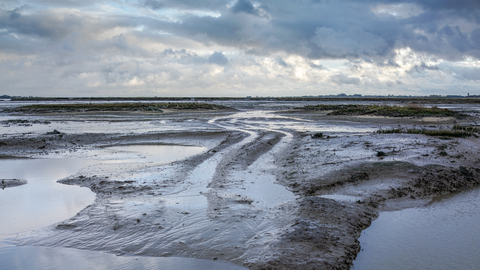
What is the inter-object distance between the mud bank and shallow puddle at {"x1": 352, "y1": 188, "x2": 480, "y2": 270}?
0.32 meters

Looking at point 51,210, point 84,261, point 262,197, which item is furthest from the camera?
point 262,197

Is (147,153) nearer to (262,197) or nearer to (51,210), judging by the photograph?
(51,210)

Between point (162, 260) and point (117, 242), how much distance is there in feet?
4.06

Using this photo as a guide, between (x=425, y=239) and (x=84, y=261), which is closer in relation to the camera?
(x=84, y=261)

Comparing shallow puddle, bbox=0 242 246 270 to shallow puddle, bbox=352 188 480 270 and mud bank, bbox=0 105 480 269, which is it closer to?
mud bank, bbox=0 105 480 269

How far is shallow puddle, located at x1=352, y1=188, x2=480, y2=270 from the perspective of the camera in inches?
212

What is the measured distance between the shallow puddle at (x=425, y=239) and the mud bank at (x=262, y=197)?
32 centimetres

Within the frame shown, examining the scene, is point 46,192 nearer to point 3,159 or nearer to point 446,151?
point 3,159

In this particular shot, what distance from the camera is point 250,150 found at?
50.5 feet

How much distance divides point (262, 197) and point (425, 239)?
159 inches

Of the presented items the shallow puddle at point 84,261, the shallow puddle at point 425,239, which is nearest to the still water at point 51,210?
the shallow puddle at point 84,261

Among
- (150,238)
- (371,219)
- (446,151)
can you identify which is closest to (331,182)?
(371,219)

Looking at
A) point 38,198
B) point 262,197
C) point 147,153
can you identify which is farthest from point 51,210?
point 147,153

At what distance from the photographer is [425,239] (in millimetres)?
6328
